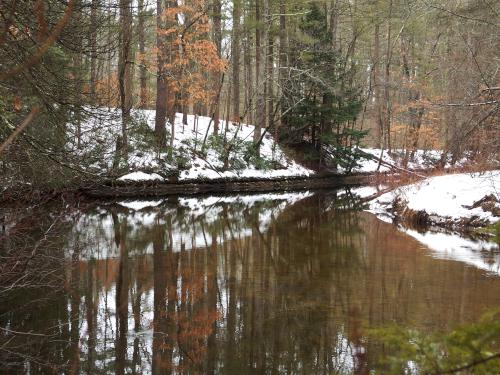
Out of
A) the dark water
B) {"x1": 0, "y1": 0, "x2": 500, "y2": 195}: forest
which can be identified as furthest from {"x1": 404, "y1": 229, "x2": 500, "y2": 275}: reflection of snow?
{"x1": 0, "y1": 0, "x2": 500, "y2": 195}: forest

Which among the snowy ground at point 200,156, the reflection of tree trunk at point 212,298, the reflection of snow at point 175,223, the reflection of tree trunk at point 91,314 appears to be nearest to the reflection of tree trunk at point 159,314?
the reflection of tree trunk at point 212,298

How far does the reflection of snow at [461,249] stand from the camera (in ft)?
33.0

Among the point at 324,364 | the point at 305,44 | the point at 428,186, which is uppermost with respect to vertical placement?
the point at 305,44

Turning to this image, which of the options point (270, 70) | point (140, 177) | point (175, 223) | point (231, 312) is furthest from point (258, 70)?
point (231, 312)

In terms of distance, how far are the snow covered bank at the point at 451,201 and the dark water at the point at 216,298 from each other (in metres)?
2.31

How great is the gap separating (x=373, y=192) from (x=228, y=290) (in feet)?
54.2

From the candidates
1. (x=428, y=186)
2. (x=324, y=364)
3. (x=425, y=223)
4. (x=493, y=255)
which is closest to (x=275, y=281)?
(x=324, y=364)

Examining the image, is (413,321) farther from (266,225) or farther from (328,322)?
(266,225)

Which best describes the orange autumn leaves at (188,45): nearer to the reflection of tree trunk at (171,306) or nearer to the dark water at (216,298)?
the dark water at (216,298)

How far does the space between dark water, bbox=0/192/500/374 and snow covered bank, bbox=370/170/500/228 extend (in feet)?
7.58

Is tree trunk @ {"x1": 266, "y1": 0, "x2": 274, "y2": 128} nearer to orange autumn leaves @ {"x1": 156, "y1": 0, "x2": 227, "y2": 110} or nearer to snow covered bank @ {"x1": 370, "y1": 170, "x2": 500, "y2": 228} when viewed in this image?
orange autumn leaves @ {"x1": 156, "y1": 0, "x2": 227, "y2": 110}

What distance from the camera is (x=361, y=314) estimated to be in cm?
704

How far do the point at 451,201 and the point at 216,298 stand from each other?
1041 cm

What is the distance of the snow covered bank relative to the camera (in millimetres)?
13852
